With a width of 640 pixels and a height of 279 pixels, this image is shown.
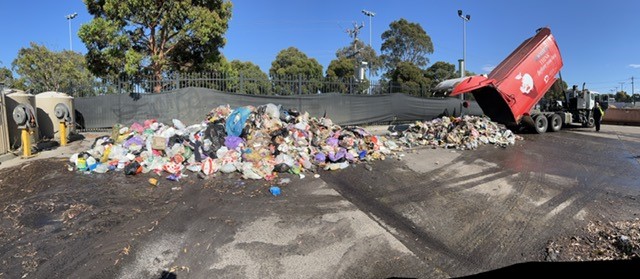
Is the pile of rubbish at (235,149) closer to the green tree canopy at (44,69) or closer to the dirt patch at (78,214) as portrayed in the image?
the dirt patch at (78,214)

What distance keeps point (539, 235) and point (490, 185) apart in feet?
7.03

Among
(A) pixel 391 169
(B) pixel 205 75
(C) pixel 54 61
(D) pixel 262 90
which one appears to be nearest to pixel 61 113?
(B) pixel 205 75

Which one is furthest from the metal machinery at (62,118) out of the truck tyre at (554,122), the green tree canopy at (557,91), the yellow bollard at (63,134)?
the truck tyre at (554,122)

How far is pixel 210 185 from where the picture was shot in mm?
5938

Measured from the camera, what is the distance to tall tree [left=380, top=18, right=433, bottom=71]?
44406mm

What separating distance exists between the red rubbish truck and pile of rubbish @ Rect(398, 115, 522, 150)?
0.82m

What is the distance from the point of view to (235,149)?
717 cm

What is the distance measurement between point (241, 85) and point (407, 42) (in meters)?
36.5

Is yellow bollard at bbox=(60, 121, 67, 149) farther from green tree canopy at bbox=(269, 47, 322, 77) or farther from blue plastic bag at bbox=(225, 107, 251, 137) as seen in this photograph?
green tree canopy at bbox=(269, 47, 322, 77)

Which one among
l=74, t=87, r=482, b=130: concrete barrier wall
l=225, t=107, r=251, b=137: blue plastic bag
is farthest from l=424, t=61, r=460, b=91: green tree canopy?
l=225, t=107, r=251, b=137: blue plastic bag

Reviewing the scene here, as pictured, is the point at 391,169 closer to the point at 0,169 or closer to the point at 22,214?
the point at 22,214

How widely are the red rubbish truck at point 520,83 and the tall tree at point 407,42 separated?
3314 cm

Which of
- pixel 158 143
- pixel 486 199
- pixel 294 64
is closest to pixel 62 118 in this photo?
pixel 158 143

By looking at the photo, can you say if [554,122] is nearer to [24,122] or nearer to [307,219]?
[307,219]
